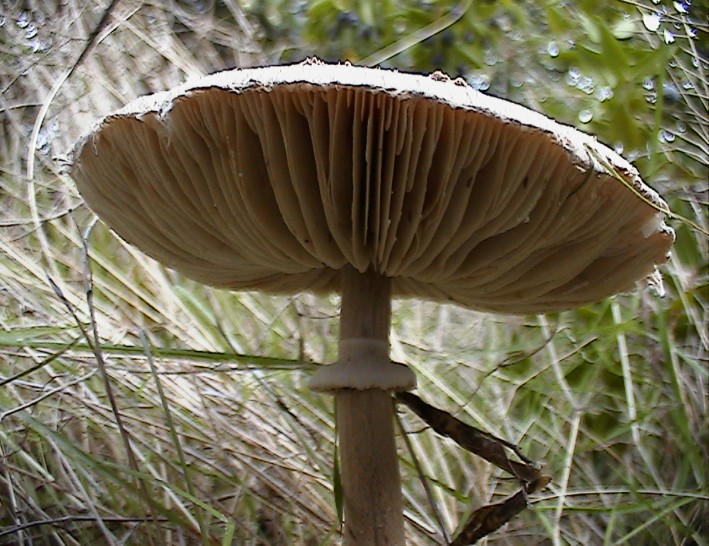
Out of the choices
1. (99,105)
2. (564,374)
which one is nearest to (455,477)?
(564,374)

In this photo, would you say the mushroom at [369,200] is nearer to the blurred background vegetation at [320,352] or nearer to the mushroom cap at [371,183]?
the mushroom cap at [371,183]

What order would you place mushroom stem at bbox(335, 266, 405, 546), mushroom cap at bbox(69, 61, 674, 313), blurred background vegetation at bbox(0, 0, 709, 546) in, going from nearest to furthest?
1. mushroom cap at bbox(69, 61, 674, 313)
2. mushroom stem at bbox(335, 266, 405, 546)
3. blurred background vegetation at bbox(0, 0, 709, 546)

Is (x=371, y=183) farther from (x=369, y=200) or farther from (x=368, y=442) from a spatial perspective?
(x=368, y=442)

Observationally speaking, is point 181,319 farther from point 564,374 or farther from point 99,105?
point 564,374

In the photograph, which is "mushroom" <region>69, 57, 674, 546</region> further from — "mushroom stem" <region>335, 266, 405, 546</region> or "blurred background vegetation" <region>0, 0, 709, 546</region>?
"blurred background vegetation" <region>0, 0, 709, 546</region>

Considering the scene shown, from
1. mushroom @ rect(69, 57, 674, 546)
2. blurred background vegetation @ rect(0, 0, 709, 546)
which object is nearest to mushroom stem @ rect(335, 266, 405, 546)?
mushroom @ rect(69, 57, 674, 546)

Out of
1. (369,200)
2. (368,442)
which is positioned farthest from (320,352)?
(369,200)

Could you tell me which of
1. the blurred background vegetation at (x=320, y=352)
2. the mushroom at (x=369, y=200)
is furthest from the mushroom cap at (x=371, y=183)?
the blurred background vegetation at (x=320, y=352)

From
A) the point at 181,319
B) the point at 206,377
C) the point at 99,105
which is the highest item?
the point at 99,105
